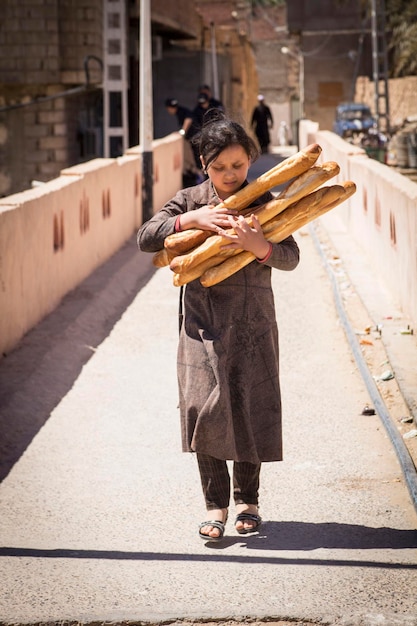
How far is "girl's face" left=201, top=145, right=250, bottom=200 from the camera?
545cm

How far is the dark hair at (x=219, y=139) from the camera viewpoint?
5.43 metres

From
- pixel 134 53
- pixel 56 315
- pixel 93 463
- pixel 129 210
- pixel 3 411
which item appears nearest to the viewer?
pixel 93 463

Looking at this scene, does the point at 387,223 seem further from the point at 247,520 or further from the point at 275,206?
the point at 275,206

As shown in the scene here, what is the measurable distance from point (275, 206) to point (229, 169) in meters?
0.26

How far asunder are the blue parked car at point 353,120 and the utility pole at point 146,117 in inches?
1092

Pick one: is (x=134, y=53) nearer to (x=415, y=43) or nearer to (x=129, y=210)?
(x=129, y=210)

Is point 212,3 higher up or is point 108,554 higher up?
point 212,3

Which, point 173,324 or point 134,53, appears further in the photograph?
point 134,53

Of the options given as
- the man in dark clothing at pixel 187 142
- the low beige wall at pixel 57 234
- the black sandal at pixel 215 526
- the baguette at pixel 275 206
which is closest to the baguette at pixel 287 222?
the baguette at pixel 275 206

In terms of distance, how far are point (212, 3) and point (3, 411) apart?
59610 millimetres

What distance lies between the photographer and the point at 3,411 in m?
8.38

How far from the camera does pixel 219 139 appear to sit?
543 centimetres

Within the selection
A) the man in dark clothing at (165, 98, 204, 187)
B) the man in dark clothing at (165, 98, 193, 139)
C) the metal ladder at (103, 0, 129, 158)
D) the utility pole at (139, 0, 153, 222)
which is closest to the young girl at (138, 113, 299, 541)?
the utility pole at (139, 0, 153, 222)

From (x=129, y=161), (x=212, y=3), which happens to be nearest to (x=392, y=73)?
(x=212, y=3)
